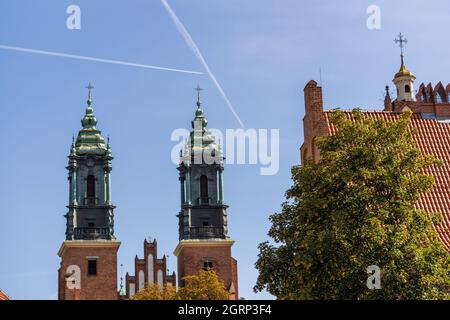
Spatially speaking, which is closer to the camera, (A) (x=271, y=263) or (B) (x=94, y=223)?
(A) (x=271, y=263)

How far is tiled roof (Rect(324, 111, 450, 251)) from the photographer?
39.8m

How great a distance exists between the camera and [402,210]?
96.0ft

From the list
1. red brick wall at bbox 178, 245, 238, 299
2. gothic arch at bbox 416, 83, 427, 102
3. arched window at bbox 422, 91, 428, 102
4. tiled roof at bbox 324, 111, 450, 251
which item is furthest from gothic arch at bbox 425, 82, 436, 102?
tiled roof at bbox 324, 111, 450, 251

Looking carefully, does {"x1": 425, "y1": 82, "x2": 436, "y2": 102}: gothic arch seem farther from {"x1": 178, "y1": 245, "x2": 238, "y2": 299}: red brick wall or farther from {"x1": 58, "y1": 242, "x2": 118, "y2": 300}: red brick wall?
{"x1": 58, "y1": 242, "x2": 118, "y2": 300}: red brick wall

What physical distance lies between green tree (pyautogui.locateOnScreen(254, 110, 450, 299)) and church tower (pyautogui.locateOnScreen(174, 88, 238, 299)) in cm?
6865

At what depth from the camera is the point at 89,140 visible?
352ft

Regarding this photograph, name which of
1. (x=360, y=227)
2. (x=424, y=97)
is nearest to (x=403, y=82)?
(x=424, y=97)

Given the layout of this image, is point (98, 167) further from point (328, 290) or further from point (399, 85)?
point (328, 290)

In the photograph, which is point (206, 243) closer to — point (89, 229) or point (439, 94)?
point (89, 229)

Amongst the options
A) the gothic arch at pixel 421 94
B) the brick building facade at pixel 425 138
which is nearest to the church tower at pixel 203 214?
the gothic arch at pixel 421 94

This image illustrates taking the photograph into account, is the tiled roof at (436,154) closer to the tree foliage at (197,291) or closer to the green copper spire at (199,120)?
the tree foliage at (197,291)
